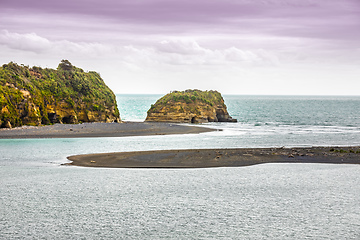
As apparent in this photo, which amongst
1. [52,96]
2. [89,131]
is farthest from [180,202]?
[52,96]

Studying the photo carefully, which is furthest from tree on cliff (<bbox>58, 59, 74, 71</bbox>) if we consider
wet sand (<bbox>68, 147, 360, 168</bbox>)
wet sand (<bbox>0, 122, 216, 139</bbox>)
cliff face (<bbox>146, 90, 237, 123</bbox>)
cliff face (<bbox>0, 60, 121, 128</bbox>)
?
wet sand (<bbox>68, 147, 360, 168</bbox>)

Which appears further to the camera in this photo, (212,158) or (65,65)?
→ (65,65)

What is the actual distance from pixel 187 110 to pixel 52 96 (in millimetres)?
29261

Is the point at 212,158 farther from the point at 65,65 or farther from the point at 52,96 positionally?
the point at 65,65

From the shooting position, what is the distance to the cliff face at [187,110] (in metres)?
88.2

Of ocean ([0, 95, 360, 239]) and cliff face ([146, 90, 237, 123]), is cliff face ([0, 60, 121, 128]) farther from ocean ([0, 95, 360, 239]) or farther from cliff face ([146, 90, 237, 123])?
ocean ([0, 95, 360, 239])

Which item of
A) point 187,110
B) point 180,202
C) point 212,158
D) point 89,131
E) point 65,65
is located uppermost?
point 65,65

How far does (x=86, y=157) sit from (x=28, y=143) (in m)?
14.5

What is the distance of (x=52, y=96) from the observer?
73812 mm

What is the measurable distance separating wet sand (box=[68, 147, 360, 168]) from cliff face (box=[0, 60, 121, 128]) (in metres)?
30.6

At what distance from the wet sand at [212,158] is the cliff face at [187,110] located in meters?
48.4

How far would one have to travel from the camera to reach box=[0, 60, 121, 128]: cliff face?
207 feet

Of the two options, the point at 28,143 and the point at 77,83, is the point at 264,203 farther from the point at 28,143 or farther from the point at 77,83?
the point at 77,83

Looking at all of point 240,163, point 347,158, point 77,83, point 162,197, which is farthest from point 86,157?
point 77,83
